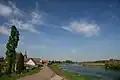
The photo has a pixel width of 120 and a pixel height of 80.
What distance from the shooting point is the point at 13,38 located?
56.6 m

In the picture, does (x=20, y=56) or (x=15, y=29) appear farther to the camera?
(x=20, y=56)

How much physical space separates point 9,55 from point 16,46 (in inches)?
132

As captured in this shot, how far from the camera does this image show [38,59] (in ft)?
583

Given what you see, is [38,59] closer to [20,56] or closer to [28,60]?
[28,60]

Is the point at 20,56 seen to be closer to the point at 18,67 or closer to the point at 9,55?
the point at 18,67

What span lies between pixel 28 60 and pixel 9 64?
75330mm

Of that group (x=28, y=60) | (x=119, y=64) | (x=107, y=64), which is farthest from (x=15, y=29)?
(x=107, y=64)

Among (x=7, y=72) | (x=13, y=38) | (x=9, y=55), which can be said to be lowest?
(x=7, y=72)

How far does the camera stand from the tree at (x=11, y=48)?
179 feet

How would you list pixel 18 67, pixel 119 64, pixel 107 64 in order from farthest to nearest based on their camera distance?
pixel 107 64
pixel 119 64
pixel 18 67

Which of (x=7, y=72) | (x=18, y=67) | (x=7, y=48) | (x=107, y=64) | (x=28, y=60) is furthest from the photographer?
(x=107, y=64)

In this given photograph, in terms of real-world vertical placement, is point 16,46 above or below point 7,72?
above

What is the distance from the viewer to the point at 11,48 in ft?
183

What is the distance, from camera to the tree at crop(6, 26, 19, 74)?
2152 inches
